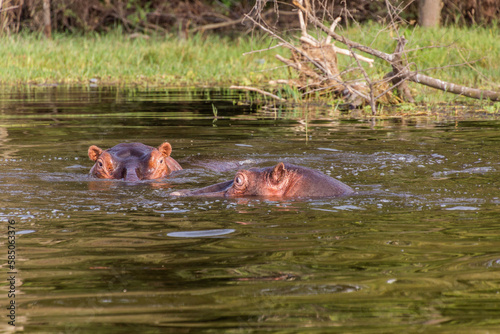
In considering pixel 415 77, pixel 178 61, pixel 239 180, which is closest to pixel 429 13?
pixel 178 61

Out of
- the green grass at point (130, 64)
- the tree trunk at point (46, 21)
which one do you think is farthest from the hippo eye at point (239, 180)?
the tree trunk at point (46, 21)

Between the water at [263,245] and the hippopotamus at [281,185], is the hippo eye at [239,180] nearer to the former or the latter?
the hippopotamus at [281,185]

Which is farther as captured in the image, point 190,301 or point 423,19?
point 423,19

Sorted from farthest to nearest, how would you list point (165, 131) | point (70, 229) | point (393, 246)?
point (165, 131) → point (70, 229) → point (393, 246)

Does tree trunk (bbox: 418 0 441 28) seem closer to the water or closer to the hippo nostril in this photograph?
the water

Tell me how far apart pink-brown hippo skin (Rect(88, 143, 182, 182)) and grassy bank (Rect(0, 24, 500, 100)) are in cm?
713

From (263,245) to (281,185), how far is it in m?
1.39

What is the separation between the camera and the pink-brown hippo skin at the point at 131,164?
6109 millimetres

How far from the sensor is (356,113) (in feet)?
35.9

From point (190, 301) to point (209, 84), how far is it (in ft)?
40.7

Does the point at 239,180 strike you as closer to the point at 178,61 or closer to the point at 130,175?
the point at 130,175

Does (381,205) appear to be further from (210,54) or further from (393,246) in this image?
(210,54)

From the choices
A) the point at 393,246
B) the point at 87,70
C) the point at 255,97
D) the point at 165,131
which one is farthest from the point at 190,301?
the point at 87,70

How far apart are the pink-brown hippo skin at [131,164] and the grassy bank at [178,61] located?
281 inches
